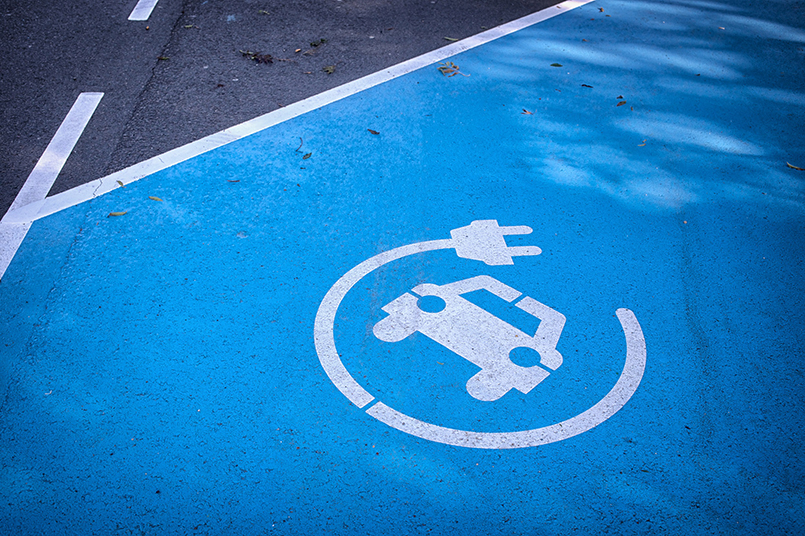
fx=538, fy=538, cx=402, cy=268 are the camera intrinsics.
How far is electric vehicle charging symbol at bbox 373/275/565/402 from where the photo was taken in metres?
3.34

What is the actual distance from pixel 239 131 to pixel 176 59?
1853 millimetres

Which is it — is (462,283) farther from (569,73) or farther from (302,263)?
(569,73)

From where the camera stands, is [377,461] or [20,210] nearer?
[377,461]

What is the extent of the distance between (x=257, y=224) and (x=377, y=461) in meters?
2.27

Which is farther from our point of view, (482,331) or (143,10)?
(143,10)

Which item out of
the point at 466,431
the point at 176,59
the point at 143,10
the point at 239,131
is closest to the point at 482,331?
the point at 466,431

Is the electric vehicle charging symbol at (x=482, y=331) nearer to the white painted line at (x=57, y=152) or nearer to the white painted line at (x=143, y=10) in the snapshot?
the white painted line at (x=57, y=152)

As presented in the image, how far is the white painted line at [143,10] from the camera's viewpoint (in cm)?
716

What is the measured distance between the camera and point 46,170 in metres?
4.77

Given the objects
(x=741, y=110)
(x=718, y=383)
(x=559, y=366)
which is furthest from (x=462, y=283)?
(x=741, y=110)

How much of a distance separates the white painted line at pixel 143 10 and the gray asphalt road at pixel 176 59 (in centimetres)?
10

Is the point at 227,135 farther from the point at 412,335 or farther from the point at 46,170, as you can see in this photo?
the point at 412,335

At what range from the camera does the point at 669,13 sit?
822 cm

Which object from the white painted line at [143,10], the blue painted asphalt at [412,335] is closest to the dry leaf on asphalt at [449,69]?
the blue painted asphalt at [412,335]
